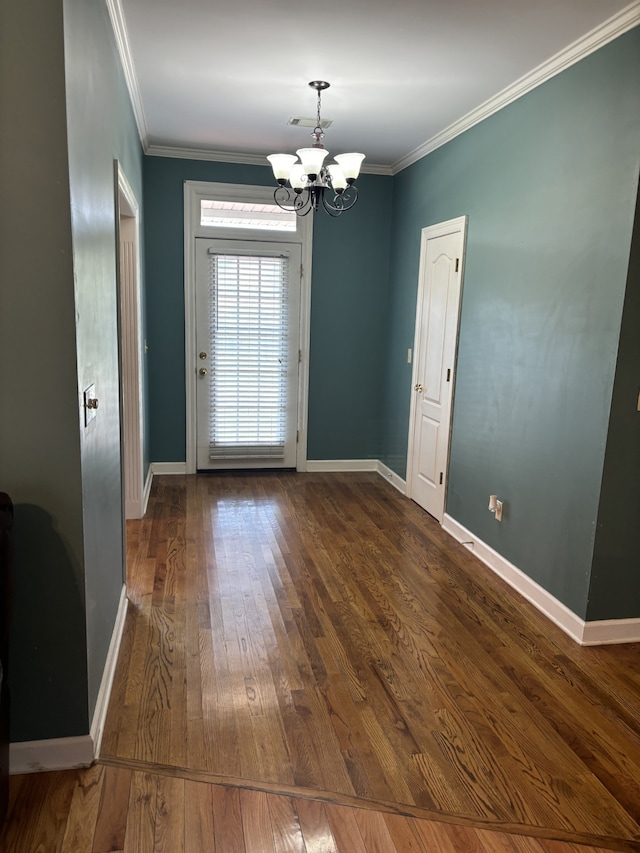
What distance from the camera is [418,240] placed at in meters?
4.72

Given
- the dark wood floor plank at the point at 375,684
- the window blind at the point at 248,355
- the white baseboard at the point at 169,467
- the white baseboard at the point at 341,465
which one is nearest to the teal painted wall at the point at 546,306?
the dark wood floor plank at the point at 375,684

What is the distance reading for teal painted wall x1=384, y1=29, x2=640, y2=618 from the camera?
8.58ft

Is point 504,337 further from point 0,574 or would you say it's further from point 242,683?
point 0,574

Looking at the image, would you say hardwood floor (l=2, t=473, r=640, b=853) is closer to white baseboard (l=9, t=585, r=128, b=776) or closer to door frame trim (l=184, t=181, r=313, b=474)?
white baseboard (l=9, t=585, r=128, b=776)

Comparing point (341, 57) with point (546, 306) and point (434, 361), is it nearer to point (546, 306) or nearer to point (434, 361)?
point (546, 306)

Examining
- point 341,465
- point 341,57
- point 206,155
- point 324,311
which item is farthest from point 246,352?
point 341,57

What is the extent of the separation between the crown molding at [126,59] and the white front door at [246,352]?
1.20m

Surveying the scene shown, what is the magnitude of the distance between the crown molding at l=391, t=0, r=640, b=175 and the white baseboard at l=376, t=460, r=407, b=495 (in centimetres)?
255

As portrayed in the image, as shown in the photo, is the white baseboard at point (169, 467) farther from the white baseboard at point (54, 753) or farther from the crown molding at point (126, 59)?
the white baseboard at point (54, 753)

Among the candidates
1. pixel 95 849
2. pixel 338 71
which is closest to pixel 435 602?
pixel 95 849

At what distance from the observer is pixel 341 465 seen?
562cm

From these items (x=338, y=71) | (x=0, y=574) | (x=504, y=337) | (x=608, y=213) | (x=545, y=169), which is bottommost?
(x=0, y=574)

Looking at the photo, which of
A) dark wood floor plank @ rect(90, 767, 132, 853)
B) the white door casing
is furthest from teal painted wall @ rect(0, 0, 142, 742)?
the white door casing

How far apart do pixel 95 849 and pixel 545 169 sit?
130 inches
